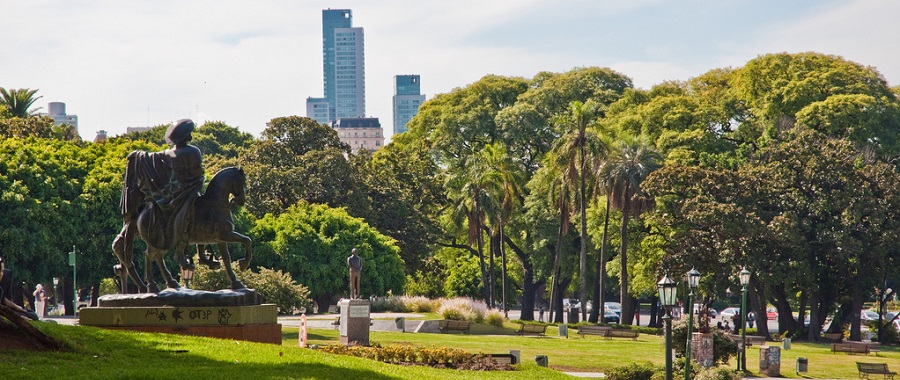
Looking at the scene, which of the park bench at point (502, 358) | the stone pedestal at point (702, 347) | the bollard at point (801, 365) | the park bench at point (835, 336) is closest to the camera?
the park bench at point (502, 358)

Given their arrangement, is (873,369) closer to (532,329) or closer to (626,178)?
(532,329)

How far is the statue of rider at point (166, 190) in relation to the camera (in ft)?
82.0

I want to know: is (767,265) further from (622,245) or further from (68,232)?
(68,232)

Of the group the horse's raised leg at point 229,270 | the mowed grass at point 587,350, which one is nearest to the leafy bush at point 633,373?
the mowed grass at point 587,350

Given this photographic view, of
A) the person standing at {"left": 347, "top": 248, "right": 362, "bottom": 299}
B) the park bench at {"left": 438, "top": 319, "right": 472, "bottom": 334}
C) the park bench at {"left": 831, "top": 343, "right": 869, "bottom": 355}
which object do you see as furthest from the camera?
the park bench at {"left": 438, "top": 319, "right": 472, "bottom": 334}

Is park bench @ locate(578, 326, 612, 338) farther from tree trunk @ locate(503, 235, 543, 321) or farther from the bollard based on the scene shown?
tree trunk @ locate(503, 235, 543, 321)

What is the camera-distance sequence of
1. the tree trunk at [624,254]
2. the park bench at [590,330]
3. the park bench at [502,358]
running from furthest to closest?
1. the tree trunk at [624,254]
2. the park bench at [590,330]
3. the park bench at [502,358]

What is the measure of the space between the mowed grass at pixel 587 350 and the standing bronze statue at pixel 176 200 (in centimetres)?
1380

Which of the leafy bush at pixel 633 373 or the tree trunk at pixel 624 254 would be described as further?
the tree trunk at pixel 624 254

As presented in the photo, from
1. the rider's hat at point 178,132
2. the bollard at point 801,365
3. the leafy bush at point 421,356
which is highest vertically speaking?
the rider's hat at point 178,132

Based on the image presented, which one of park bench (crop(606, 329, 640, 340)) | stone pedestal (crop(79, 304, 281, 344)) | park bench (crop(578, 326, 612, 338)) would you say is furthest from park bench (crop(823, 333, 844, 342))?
stone pedestal (crop(79, 304, 281, 344))

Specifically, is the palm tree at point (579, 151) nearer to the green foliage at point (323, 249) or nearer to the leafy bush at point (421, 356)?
the green foliage at point (323, 249)

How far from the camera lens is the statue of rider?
25000mm

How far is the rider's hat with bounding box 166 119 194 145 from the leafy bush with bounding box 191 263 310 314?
21091 millimetres
